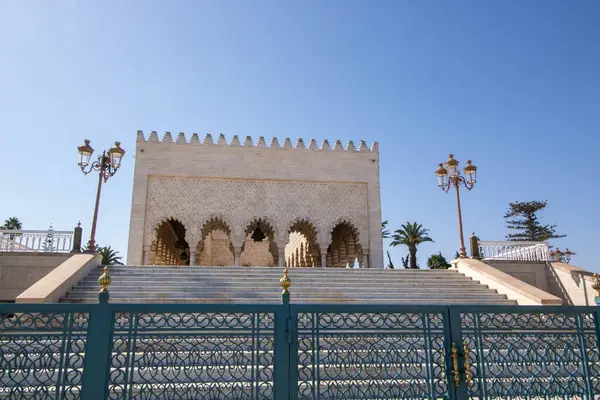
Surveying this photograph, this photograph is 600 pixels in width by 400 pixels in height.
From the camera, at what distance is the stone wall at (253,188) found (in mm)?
15000

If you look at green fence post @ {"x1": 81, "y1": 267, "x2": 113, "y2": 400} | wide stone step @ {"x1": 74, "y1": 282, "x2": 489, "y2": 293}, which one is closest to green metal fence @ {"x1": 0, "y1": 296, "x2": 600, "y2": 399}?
green fence post @ {"x1": 81, "y1": 267, "x2": 113, "y2": 400}

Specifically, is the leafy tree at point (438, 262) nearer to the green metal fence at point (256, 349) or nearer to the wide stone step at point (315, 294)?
the wide stone step at point (315, 294)

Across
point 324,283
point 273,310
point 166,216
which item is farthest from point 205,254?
point 273,310

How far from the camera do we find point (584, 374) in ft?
10.4

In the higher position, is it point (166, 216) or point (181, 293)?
point (166, 216)

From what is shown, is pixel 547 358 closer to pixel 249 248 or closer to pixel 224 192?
pixel 224 192

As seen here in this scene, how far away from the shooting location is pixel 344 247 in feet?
60.5

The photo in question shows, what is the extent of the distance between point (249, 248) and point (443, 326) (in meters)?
23.7

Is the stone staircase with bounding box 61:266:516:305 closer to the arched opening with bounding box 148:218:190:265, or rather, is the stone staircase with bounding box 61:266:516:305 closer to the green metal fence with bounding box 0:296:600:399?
the green metal fence with bounding box 0:296:600:399

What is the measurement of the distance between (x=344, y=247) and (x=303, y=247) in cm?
479

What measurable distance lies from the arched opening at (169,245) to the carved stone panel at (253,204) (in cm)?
69

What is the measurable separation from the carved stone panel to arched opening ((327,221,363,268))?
402 mm

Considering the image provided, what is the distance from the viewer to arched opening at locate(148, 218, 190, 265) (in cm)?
1644

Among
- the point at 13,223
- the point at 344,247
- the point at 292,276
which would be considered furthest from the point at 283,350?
the point at 13,223
